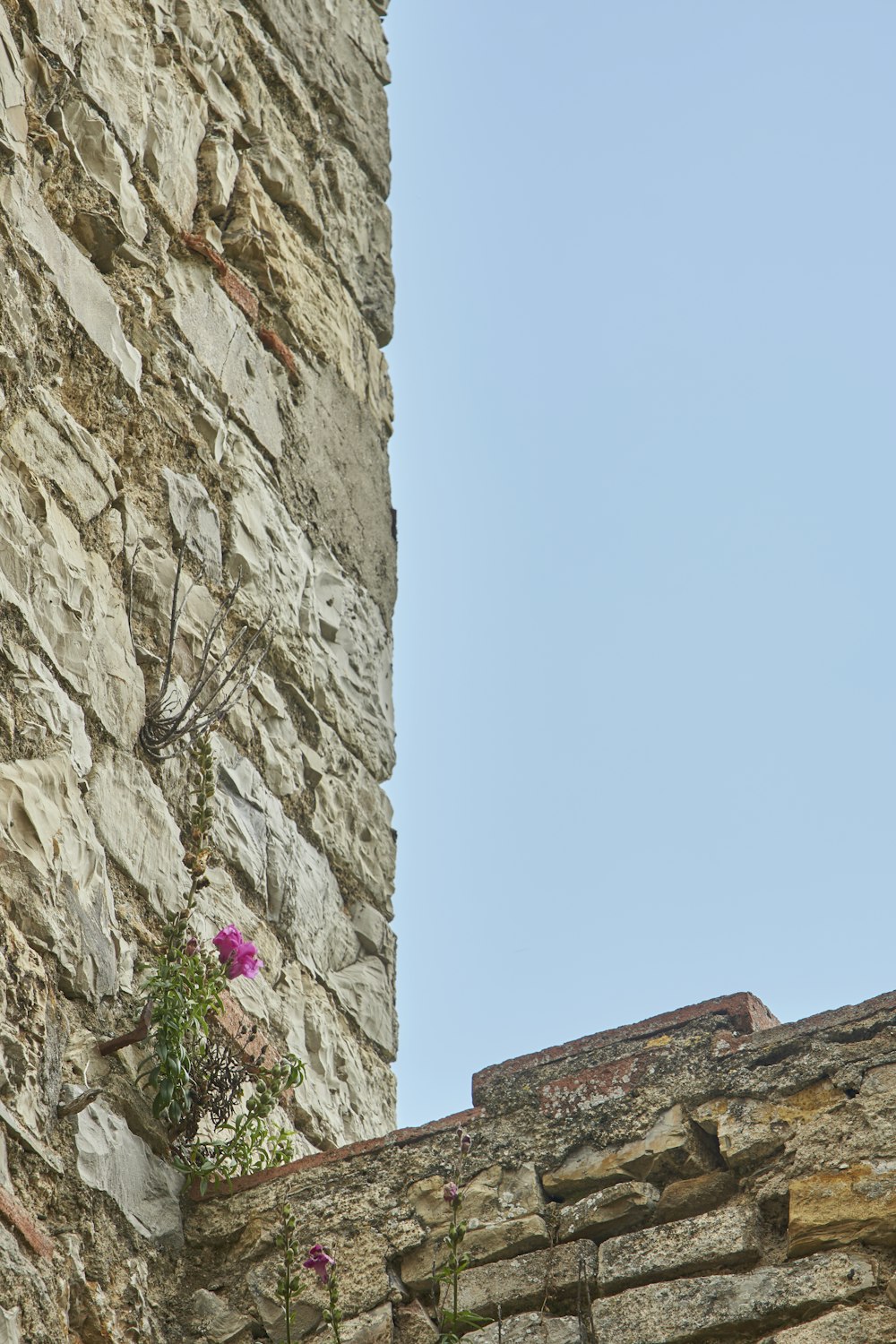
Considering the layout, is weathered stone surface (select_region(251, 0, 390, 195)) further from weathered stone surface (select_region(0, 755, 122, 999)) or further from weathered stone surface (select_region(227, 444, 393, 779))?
weathered stone surface (select_region(0, 755, 122, 999))

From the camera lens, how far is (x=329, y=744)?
12.6 ft

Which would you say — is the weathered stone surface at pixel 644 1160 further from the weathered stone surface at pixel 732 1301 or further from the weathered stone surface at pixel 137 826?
the weathered stone surface at pixel 137 826

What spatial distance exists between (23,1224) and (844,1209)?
109cm

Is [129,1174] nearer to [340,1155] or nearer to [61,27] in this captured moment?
[340,1155]

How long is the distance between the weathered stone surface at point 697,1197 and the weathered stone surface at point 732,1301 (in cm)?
15

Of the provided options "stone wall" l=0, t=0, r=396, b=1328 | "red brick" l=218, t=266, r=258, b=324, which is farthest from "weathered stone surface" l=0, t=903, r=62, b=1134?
"red brick" l=218, t=266, r=258, b=324

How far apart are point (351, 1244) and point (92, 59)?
2.34 meters

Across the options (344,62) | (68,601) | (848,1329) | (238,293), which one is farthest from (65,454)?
(344,62)

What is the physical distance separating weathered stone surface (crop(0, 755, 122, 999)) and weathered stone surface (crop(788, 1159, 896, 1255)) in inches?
43.7

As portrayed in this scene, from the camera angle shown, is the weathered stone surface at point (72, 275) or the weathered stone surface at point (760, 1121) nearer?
the weathered stone surface at point (760, 1121)

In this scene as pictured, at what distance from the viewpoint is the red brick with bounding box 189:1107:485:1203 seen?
2.76 metres

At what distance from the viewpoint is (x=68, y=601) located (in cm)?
287

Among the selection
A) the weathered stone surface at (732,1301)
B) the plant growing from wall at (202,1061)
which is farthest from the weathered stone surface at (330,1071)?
the weathered stone surface at (732,1301)

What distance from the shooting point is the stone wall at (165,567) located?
253cm
